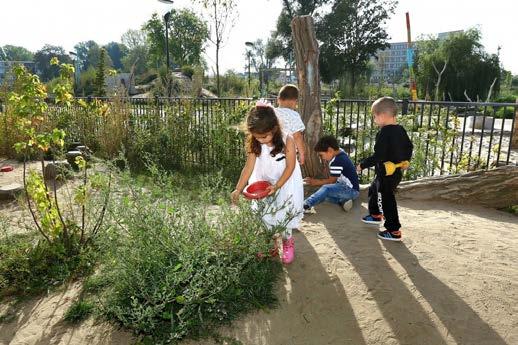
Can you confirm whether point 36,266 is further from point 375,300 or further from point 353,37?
point 353,37

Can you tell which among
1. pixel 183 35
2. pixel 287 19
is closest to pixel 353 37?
pixel 287 19

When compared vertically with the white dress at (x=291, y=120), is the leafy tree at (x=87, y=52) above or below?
above

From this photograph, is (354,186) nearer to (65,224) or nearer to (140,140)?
(65,224)

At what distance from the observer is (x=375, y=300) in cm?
254

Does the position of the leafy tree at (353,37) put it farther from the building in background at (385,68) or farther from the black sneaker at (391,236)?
the black sneaker at (391,236)

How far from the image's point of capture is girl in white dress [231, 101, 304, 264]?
9.14 ft

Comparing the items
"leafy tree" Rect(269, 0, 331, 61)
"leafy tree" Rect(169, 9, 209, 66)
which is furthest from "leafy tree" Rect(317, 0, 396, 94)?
"leafy tree" Rect(169, 9, 209, 66)

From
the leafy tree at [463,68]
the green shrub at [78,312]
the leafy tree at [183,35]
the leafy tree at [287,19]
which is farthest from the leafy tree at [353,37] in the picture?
the green shrub at [78,312]

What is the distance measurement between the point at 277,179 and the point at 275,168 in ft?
0.29

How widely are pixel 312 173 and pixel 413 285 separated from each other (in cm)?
262

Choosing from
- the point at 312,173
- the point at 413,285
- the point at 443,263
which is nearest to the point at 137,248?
→ the point at 413,285

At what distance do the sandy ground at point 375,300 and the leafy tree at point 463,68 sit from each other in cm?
2341

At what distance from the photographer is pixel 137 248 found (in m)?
2.50

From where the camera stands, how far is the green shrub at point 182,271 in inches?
88.5
